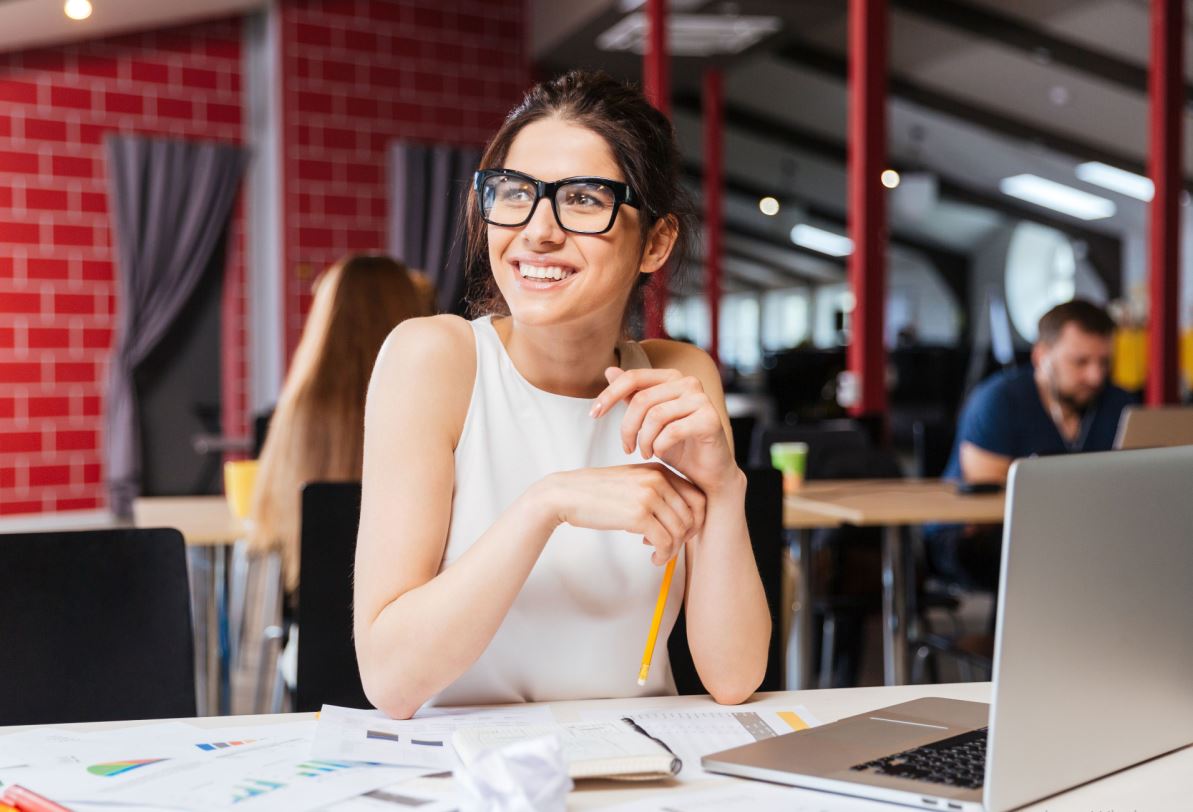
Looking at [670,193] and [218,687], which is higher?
[670,193]

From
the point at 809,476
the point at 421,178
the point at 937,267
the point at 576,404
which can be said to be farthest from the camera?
the point at 937,267

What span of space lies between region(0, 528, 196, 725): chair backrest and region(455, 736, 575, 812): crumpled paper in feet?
2.63

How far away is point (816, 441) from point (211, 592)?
1967 mm

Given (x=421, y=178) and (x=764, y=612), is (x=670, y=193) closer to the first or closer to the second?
(x=764, y=612)

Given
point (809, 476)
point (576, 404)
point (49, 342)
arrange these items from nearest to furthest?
point (576, 404)
point (809, 476)
point (49, 342)

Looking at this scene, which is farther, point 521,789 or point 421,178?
point 421,178

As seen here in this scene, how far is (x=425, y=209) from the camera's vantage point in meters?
7.69

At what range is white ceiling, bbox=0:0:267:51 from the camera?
21.5 feet

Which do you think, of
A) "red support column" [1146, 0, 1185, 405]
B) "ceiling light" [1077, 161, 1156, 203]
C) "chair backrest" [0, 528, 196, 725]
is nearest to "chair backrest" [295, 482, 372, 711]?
"chair backrest" [0, 528, 196, 725]

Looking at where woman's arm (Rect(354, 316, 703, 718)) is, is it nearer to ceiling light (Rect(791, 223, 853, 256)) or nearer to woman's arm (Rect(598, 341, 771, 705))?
woman's arm (Rect(598, 341, 771, 705))

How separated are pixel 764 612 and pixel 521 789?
594 millimetres

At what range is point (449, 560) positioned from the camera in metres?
1.41

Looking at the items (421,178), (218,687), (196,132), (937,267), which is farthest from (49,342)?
(937,267)

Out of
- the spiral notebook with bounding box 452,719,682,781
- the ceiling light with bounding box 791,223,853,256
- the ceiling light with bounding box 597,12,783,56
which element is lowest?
the spiral notebook with bounding box 452,719,682,781
